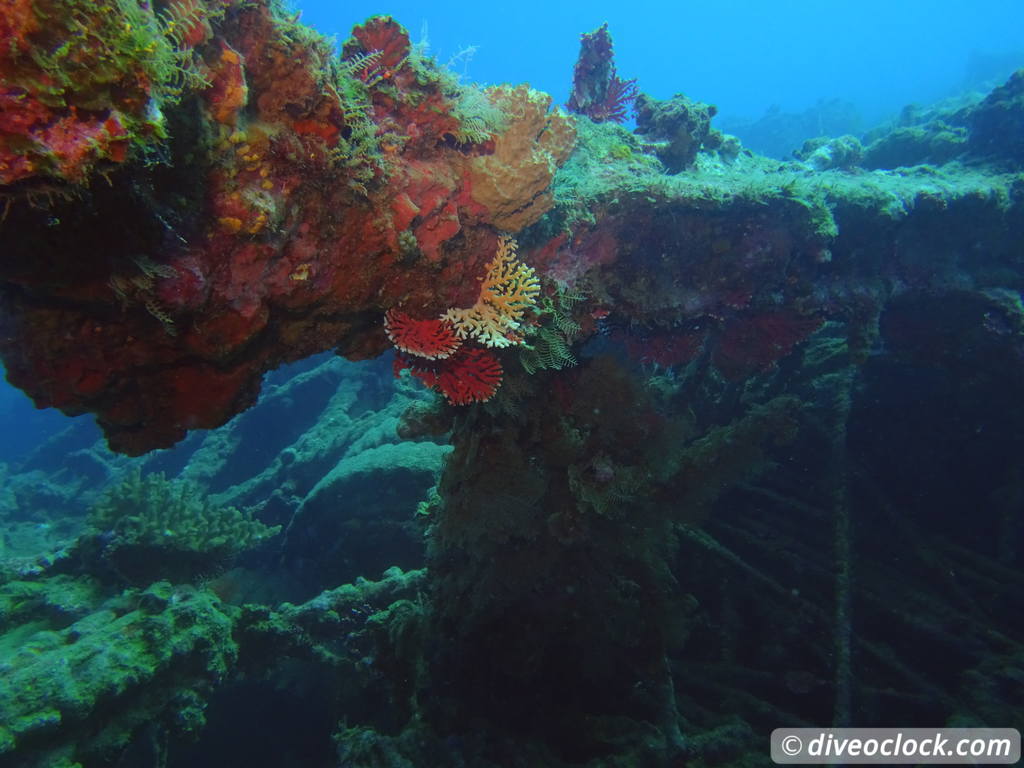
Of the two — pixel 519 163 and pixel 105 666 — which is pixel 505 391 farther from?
pixel 105 666

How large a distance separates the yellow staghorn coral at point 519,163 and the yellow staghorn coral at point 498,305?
0.25 m

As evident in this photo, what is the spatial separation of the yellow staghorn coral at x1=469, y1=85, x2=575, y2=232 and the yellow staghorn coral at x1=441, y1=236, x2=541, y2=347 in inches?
9.9

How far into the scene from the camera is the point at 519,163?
3324 mm

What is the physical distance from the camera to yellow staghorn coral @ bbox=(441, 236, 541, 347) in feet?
10.8

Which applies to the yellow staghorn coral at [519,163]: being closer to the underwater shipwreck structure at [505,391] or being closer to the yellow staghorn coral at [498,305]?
the underwater shipwreck structure at [505,391]

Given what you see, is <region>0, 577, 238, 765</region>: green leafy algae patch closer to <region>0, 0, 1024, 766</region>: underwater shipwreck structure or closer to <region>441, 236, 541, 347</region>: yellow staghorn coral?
<region>0, 0, 1024, 766</region>: underwater shipwreck structure

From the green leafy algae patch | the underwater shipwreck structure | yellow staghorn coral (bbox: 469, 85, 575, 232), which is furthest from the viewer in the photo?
the green leafy algae patch

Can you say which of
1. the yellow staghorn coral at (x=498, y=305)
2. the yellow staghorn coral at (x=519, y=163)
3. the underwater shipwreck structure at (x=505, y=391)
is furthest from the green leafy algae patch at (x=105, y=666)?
the yellow staghorn coral at (x=519, y=163)

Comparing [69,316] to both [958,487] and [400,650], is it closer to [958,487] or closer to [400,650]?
[400,650]

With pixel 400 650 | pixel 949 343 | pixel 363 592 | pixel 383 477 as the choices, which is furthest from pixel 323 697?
pixel 949 343

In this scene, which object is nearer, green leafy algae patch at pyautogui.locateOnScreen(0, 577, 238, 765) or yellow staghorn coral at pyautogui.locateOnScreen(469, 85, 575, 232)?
yellow staghorn coral at pyautogui.locateOnScreen(469, 85, 575, 232)

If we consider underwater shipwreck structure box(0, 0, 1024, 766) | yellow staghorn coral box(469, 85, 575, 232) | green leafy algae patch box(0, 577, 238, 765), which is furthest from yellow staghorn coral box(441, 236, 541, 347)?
green leafy algae patch box(0, 577, 238, 765)

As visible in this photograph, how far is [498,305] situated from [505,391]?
36.6 inches

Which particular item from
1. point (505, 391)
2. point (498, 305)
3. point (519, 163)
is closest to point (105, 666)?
point (505, 391)
